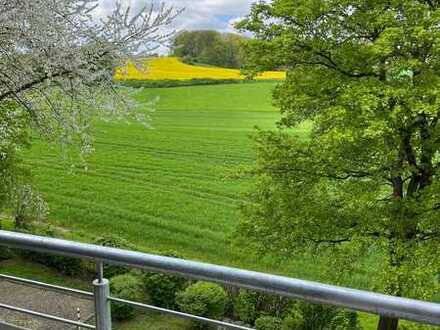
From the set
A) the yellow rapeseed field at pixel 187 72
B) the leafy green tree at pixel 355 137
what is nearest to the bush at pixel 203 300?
the leafy green tree at pixel 355 137

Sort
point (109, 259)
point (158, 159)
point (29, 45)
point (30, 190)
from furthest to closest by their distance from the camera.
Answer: point (158, 159) → point (30, 190) → point (29, 45) → point (109, 259)

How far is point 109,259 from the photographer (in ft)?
6.08

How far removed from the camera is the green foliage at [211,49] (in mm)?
59066

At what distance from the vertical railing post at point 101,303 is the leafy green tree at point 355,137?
4688mm

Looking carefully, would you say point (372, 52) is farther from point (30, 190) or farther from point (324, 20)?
point (30, 190)

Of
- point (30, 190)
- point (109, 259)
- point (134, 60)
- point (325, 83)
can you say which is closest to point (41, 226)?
point (30, 190)

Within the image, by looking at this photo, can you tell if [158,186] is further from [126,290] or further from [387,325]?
[387,325]

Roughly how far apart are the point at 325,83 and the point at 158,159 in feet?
63.6

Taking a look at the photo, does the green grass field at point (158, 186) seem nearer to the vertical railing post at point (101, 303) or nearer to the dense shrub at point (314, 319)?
the dense shrub at point (314, 319)

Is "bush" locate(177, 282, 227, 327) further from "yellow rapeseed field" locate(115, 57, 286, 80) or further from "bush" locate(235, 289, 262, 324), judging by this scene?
"yellow rapeseed field" locate(115, 57, 286, 80)

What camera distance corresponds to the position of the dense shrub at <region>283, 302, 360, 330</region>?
761 cm

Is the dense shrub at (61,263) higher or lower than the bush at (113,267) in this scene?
lower

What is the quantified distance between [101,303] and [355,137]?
4.96 metres

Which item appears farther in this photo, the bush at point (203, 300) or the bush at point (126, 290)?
the bush at point (203, 300)
